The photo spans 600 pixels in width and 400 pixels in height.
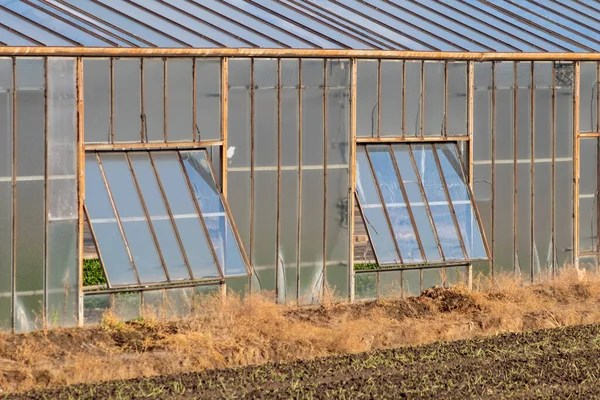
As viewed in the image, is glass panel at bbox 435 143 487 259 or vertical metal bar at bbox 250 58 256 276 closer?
vertical metal bar at bbox 250 58 256 276

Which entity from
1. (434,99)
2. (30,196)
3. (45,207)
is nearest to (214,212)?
(45,207)

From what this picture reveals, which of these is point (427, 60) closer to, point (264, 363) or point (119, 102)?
point (119, 102)

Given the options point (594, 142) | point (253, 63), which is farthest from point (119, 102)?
point (594, 142)

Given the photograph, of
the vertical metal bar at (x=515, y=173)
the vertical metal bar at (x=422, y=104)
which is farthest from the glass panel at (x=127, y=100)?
the vertical metal bar at (x=515, y=173)

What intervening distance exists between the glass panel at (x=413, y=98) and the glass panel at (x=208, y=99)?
410cm

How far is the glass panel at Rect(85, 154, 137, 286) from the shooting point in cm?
2034

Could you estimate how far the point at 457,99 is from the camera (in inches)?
969

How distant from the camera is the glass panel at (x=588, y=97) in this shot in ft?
85.7

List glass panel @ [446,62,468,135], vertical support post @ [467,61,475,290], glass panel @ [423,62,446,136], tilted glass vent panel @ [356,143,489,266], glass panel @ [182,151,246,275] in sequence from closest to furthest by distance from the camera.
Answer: glass panel @ [182,151,246,275] → tilted glass vent panel @ [356,143,489,266] → glass panel @ [423,62,446,136] → glass panel @ [446,62,468,135] → vertical support post @ [467,61,475,290]

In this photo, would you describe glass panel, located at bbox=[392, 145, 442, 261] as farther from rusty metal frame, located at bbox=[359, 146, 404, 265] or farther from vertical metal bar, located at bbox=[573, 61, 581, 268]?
vertical metal bar, located at bbox=[573, 61, 581, 268]

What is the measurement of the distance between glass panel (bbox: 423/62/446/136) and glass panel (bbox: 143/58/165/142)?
5645 millimetres

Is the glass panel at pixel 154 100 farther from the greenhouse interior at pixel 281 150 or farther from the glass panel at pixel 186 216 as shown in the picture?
the glass panel at pixel 186 216

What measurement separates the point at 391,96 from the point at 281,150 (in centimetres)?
269

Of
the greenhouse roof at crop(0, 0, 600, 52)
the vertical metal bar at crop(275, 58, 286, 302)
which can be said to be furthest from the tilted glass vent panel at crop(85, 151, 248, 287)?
the greenhouse roof at crop(0, 0, 600, 52)
